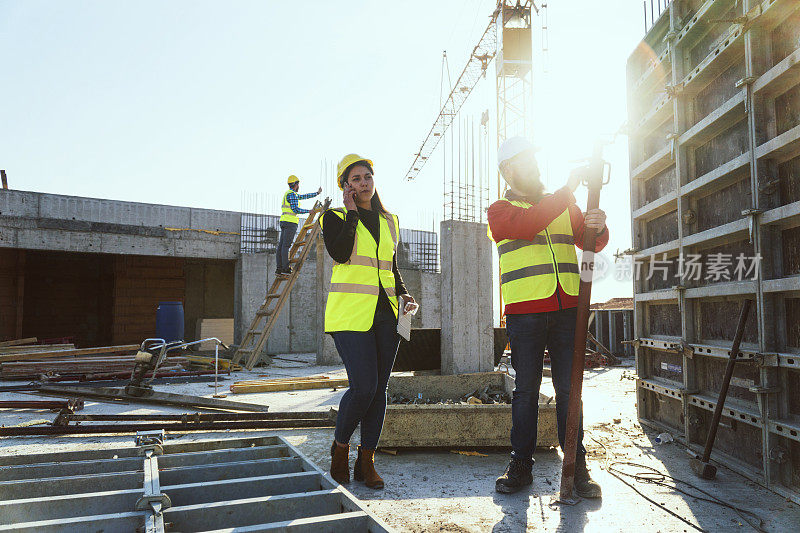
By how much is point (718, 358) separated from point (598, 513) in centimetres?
178

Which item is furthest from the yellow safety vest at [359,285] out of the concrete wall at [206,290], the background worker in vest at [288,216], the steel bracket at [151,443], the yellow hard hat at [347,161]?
the concrete wall at [206,290]

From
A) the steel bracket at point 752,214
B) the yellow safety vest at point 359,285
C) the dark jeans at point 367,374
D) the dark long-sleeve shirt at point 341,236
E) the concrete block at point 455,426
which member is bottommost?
the concrete block at point 455,426

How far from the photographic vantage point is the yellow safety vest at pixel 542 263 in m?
2.97

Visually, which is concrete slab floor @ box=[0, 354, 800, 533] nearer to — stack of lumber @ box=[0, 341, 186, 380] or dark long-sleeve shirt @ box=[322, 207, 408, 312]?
dark long-sleeve shirt @ box=[322, 207, 408, 312]

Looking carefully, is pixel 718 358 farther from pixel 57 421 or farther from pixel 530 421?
pixel 57 421

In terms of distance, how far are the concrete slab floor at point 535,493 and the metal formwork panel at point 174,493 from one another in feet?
1.65

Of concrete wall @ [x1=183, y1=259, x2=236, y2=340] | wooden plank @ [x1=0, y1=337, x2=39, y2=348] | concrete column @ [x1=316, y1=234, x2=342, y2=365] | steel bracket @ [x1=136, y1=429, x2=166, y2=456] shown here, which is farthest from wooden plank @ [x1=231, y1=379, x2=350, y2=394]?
concrete wall @ [x1=183, y1=259, x2=236, y2=340]

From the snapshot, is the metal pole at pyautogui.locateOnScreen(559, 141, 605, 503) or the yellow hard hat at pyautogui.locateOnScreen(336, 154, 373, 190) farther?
the yellow hard hat at pyautogui.locateOnScreen(336, 154, 373, 190)

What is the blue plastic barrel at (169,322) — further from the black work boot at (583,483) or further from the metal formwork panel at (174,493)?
the black work boot at (583,483)

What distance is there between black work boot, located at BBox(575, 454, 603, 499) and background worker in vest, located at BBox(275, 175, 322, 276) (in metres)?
8.03

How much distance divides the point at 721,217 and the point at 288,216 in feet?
26.2

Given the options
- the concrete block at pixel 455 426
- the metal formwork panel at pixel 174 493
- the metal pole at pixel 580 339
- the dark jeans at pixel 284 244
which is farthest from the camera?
the dark jeans at pixel 284 244

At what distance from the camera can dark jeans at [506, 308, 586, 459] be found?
9.82 ft

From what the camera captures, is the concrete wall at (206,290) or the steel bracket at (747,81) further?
the concrete wall at (206,290)
